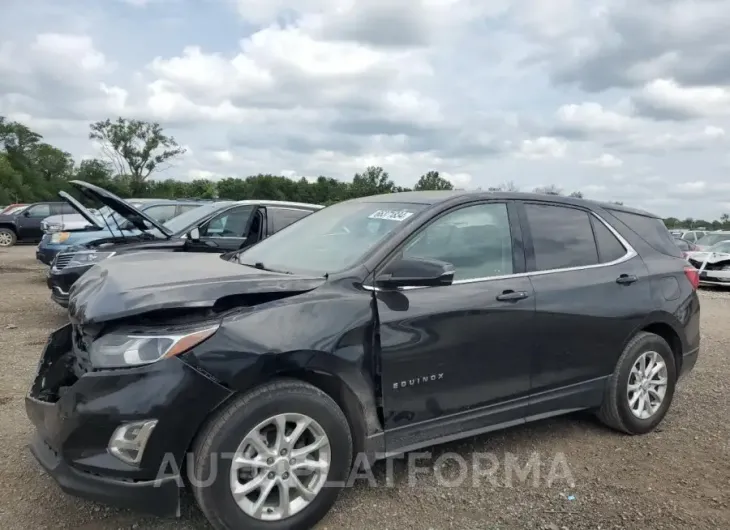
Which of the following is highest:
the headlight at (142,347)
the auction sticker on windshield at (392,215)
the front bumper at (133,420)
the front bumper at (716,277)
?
the auction sticker on windshield at (392,215)

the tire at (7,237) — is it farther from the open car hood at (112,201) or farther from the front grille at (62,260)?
the open car hood at (112,201)

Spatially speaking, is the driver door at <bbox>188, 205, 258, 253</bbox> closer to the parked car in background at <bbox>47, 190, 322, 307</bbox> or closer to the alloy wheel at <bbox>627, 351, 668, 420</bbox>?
the parked car in background at <bbox>47, 190, 322, 307</bbox>

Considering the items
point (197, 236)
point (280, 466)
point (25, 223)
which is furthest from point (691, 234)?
point (25, 223)

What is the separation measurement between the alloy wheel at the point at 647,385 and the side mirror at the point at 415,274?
6.48 feet

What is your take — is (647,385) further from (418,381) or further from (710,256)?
(710,256)

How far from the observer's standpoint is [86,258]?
23.3ft

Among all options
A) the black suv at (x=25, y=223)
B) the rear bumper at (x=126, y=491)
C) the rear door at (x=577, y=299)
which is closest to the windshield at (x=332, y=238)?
the rear door at (x=577, y=299)

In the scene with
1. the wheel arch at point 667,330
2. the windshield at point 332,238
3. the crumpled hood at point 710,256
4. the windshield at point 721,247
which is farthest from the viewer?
the windshield at point 721,247

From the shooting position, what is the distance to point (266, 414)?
2.81m

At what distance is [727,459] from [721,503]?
A: 0.70 meters

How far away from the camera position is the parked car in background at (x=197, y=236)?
23.1 ft

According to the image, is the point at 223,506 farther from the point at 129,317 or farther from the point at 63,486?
the point at 129,317

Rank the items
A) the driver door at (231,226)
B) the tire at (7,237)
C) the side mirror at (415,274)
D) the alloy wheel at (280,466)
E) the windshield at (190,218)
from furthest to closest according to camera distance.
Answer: the tire at (7,237), the windshield at (190,218), the driver door at (231,226), the side mirror at (415,274), the alloy wheel at (280,466)

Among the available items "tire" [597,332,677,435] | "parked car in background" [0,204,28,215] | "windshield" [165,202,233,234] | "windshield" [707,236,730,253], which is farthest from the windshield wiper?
"parked car in background" [0,204,28,215]
